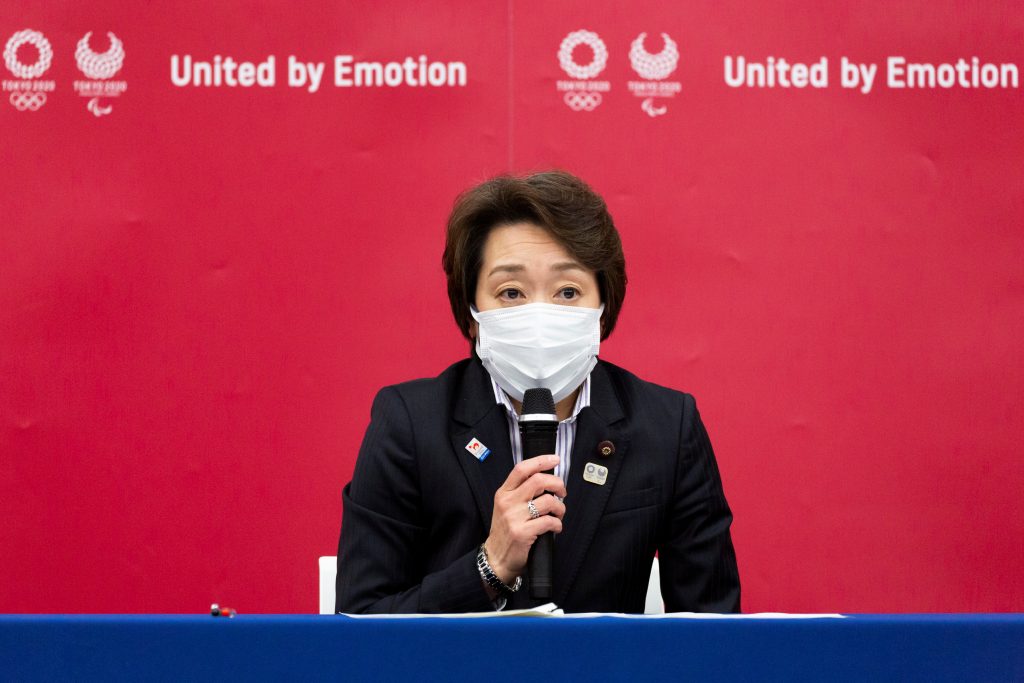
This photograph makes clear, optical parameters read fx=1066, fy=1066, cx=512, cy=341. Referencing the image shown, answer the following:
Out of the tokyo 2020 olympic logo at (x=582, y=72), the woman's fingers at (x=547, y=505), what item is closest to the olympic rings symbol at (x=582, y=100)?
the tokyo 2020 olympic logo at (x=582, y=72)

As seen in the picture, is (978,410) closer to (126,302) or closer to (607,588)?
(607,588)

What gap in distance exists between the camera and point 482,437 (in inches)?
68.6

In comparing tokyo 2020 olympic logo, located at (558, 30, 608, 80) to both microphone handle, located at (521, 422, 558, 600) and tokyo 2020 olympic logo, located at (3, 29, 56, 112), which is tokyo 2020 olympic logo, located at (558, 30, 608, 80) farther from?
microphone handle, located at (521, 422, 558, 600)

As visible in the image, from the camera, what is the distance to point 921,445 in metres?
2.77

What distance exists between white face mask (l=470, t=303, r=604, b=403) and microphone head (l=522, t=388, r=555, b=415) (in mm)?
105

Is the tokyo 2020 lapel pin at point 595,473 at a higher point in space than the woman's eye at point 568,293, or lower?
lower

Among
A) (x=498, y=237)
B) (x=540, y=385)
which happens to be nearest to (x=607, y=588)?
(x=540, y=385)

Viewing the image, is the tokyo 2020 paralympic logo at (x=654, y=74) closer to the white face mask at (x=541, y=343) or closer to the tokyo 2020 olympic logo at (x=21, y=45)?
the white face mask at (x=541, y=343)

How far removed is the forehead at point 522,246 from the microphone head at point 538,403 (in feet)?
0.83

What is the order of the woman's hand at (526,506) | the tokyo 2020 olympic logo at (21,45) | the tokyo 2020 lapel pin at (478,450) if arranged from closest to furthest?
1. the woman's hand at (526,506)
2. the tokyo 2020 lapel pin at (478,450)
3. the tokyo 2020 olympic logo at (21,45)

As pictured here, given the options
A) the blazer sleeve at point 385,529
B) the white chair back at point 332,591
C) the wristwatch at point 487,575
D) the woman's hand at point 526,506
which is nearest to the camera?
the woman's hand at point 526,506

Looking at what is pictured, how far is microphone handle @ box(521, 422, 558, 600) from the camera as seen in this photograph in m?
1.38

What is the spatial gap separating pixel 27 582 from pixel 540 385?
5.66 ft

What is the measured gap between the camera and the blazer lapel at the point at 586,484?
169 centimetres
